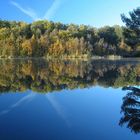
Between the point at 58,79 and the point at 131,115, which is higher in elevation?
the point at 58,79

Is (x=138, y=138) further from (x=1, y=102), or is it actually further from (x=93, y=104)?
(x=1, y=102)

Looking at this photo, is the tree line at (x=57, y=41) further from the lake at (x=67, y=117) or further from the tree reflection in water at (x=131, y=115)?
the tree reflection in water at (x=131, y=115)

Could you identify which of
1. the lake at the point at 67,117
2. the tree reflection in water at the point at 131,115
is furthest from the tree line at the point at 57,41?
the tree reflection in water at the point at 131,115

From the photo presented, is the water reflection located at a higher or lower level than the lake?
higher

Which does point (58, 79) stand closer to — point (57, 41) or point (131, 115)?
point (131, 115)

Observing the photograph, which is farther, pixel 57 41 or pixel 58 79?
pixel 57 41

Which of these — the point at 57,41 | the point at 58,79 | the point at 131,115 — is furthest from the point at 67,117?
the point at 57,41

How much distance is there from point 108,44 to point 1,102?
76.9 metres

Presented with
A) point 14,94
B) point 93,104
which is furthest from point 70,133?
point 14,94

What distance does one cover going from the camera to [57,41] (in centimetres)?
7600

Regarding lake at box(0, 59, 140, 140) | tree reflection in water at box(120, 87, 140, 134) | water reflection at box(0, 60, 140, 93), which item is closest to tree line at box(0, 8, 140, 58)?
water reflection at box(0, 60, 140, 93)

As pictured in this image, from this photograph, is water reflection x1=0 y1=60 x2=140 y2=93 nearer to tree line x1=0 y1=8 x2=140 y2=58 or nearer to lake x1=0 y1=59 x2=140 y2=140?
lake x1=0 y1=59 x2=140 y2=140

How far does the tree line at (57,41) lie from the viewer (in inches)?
2942

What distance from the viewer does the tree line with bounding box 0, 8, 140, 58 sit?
74.7 meters
